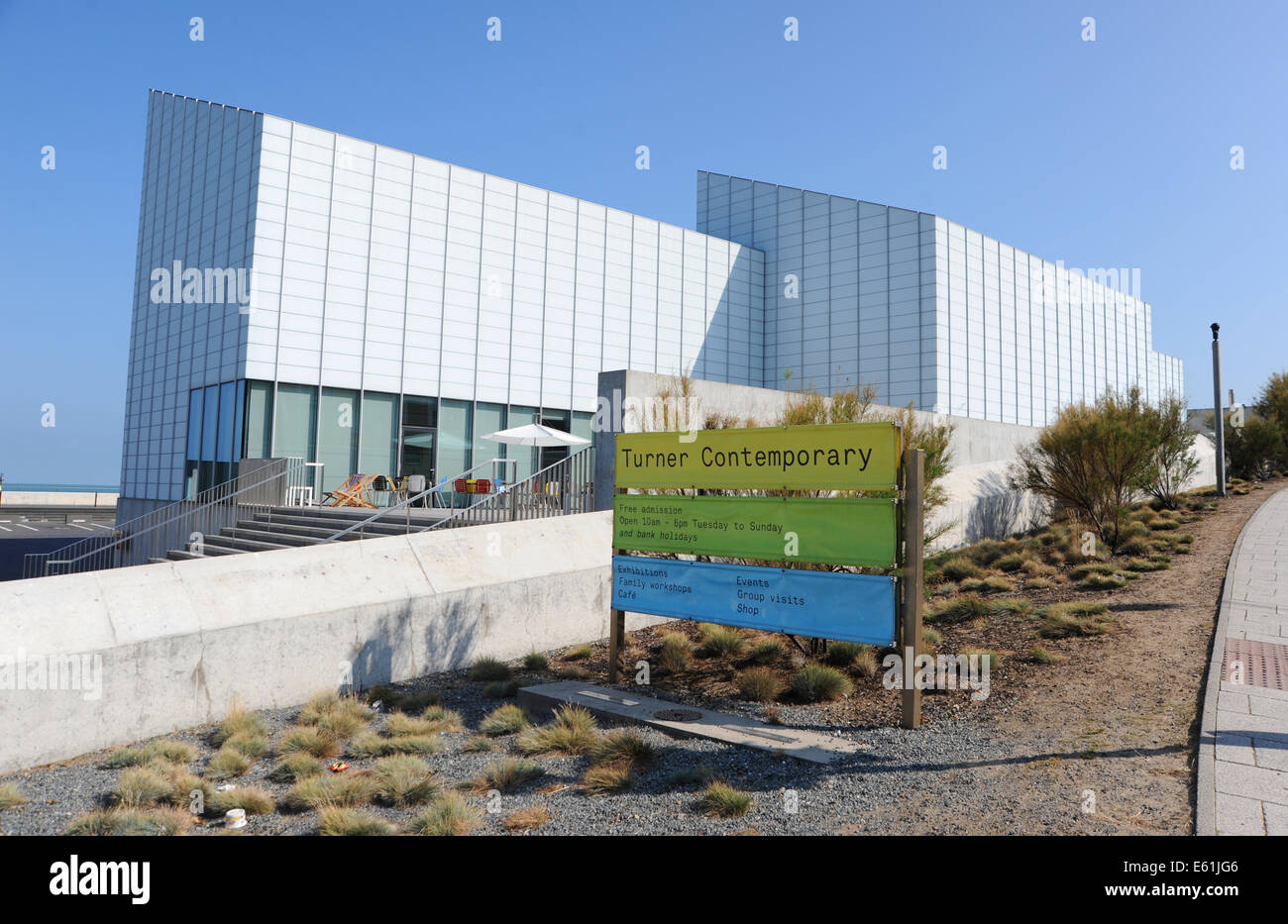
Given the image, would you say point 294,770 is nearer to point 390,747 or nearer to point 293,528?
point 390,747

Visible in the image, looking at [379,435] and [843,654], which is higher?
[379,435]

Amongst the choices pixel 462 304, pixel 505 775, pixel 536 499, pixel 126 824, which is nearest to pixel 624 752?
pixel 505 775

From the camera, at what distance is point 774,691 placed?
8.05 m

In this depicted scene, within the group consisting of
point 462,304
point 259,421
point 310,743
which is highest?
point 462,304

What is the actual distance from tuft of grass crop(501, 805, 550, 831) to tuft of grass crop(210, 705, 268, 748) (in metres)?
3.20

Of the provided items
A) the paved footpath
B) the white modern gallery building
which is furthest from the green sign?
the white modern gallery building

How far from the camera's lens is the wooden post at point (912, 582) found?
6824 mm

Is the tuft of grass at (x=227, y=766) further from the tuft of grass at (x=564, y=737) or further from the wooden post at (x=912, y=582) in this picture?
the wooden post at (x=912, y=582)

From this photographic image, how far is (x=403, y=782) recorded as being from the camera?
5688mm

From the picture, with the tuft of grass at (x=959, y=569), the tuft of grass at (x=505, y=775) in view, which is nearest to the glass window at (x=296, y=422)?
the tuft of grass at (x=959, y=569)

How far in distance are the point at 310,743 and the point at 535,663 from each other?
3201 millimetres

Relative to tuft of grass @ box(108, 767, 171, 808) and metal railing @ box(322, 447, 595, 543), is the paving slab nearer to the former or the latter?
tuft of grass @ box(108, 767, 171, 808)

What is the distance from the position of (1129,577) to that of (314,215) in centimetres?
2244
